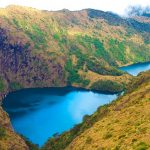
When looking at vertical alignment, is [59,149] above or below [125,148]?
below

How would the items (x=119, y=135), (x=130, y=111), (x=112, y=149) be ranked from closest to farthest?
(x=112, y=149) < (x=119, y=135) < (x=130, y=111)

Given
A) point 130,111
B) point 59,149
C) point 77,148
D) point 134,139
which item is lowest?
point 59,149

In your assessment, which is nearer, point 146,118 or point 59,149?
point 146,118

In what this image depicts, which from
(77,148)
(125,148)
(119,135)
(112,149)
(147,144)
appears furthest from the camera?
(77,148)

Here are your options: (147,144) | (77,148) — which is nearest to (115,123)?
(77,148)

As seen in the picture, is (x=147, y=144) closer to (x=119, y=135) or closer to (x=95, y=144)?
(x=119, y=135)

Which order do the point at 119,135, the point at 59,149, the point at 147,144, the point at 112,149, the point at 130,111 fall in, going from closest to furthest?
the point at 147,144, the point at 112,149, the point at 119,135, the point at 130,111, the point at 59,149

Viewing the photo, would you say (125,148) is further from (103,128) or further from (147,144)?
(103,128)


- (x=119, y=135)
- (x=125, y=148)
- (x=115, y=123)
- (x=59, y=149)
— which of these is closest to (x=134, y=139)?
(x=125, y=148)

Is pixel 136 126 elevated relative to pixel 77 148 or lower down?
elevated
